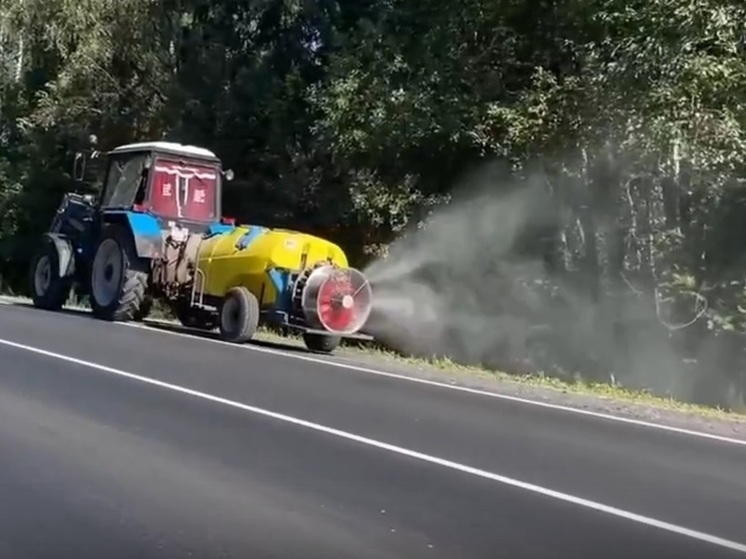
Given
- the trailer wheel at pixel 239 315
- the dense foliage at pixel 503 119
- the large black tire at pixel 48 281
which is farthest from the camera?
the large black tire at pixel 48 281

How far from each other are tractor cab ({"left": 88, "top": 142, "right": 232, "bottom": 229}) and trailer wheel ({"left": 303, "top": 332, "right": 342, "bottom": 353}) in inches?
132

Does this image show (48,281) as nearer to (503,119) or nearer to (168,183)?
(168,183)

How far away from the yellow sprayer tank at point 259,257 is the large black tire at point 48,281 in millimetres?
4820

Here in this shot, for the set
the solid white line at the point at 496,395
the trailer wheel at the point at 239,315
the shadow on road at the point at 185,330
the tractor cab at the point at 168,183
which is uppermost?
the tractor cab at the point at 168,183

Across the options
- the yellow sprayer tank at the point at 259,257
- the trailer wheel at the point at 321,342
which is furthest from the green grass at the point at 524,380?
the yellow sprayer tank at the point at 259,257

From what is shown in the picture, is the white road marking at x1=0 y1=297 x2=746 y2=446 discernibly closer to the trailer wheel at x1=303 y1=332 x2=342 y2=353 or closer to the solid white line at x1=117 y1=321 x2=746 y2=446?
the solid white line at x1=117 y1=321 x2=746 y2=446

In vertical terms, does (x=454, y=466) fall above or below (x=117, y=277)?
below

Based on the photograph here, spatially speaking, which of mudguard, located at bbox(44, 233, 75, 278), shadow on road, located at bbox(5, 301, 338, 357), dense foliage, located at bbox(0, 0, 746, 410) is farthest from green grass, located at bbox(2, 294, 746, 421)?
dense foliage, located at bbox(0, 0, 746, 410)

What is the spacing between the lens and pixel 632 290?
22188mm

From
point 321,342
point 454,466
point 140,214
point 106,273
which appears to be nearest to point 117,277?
point 106,273

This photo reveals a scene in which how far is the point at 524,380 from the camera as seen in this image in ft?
59.1

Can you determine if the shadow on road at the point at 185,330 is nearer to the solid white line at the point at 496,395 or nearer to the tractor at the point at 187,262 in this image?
the tractor at the point at 187,262

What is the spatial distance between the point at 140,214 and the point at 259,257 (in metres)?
3.22

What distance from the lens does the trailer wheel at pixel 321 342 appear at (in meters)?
18.5
